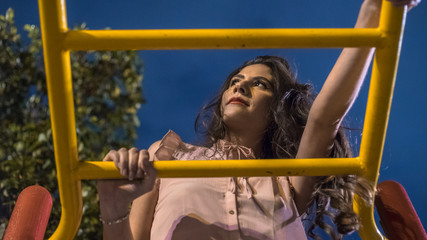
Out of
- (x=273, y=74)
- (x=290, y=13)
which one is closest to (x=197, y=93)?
(x=290, y=13)

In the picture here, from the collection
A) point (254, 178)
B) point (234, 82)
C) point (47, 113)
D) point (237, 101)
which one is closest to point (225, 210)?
point (254, 178)

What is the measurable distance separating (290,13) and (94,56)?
16.0 ft

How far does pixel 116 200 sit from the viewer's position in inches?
37.4

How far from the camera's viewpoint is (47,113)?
2223 mm

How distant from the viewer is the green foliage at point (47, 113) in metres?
2.11

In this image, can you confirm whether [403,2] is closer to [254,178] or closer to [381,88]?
[381,88]

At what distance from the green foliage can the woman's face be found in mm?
991

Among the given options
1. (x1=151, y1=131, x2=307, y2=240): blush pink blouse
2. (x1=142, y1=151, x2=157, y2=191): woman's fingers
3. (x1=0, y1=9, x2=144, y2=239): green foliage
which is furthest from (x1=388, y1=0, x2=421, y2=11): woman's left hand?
(x1=0, y1=9, x2=144, y2=239): green foliage

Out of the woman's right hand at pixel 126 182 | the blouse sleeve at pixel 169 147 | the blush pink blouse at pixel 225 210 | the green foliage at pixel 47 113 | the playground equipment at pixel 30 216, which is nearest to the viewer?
the woman's right hand at pixel 126 182

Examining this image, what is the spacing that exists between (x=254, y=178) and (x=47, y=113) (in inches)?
50.6

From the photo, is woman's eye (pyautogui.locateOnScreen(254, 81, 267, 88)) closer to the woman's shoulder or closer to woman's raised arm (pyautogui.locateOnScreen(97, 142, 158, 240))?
the woman's shoulder

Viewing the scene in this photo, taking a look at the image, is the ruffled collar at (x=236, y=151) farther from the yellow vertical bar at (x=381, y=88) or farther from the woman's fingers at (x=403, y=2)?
the woman's fingers at (x=403, y=2)

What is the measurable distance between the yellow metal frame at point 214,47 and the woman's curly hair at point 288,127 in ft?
1.02

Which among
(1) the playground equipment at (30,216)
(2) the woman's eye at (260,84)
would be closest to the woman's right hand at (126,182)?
(1) the playground equipment at (30,216)
